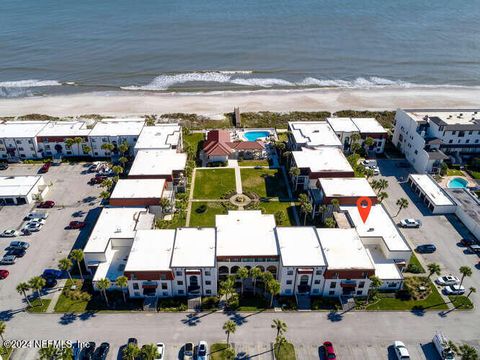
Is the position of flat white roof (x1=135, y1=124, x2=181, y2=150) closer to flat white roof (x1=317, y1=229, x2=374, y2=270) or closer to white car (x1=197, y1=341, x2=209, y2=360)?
flat white roof (x1=317, y1=229, x2=374, y2=270)

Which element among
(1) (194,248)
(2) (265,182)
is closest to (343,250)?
(1) (194,248)

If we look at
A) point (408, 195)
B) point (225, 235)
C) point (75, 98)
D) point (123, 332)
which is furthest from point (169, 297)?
point (75, 98)

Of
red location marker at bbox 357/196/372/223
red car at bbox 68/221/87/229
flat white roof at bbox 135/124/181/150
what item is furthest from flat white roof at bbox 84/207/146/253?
red location marker at bbox 357/196/372/223

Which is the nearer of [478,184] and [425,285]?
[425,285]

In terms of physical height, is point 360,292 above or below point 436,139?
below

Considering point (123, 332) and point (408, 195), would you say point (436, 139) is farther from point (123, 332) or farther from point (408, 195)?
point (123, 332)
